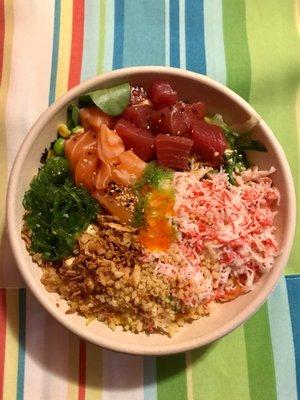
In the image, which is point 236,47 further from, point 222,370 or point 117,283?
point 222,370

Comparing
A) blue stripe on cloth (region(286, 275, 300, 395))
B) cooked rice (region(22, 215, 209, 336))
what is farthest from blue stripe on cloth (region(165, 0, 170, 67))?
blue stripe on cloth (region(286, 275, 300, 395))

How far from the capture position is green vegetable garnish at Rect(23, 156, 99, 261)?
6.13 feet

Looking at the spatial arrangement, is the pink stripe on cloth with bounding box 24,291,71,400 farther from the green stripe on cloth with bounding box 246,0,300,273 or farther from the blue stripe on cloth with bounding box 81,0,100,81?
the green stripe on cloth with bounding box 246,0,300,273

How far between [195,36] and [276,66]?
0.38m

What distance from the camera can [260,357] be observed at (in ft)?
6.92

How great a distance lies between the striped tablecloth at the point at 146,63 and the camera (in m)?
2.08

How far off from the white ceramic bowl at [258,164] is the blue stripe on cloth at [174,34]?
366mm

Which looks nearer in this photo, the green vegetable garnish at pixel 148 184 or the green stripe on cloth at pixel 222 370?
the green vegetable garnish at pixel 148 184

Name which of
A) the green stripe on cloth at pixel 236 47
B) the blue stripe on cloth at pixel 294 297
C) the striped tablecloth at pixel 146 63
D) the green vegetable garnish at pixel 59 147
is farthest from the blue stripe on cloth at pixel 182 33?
the blue stripe on cloth at pixel 294 297

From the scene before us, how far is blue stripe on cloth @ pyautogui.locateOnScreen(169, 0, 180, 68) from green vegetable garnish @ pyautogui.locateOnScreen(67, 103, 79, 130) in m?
0.58

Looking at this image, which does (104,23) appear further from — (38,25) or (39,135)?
(39,135)

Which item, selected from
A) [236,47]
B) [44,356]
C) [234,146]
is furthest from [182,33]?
[44,356]

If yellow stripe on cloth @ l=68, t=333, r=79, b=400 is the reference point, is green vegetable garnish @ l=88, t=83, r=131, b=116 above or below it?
above

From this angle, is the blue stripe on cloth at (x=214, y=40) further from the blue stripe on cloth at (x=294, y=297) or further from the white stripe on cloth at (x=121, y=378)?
the white stripe on cloth at (x=121, y=378)
